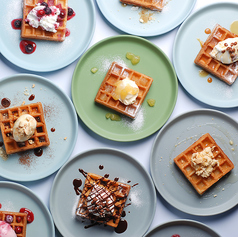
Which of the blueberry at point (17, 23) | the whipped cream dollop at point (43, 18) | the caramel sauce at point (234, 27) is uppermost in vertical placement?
the caramel sauce at point (234, 27)

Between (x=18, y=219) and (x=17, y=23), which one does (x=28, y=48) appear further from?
(x=18, y=219)

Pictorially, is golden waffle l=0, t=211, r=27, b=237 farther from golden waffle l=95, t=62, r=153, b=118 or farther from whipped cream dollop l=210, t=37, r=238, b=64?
whipped cream dollop l=210, t=37, r=238, b=64

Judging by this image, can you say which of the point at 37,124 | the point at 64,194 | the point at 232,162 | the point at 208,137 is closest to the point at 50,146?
the point at 37,124

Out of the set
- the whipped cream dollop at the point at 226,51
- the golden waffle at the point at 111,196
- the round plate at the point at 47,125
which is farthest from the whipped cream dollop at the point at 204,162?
the round plate at the point at 47,125

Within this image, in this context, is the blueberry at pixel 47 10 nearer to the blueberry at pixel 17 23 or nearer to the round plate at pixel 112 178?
the blueberry at pixel 17 23

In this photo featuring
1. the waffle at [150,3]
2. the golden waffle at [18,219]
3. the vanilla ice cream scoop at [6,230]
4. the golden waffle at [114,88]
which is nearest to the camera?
the vanilla ice cream scoop at [6,230]

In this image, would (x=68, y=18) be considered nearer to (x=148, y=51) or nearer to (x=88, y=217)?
(x=148, y=51)
